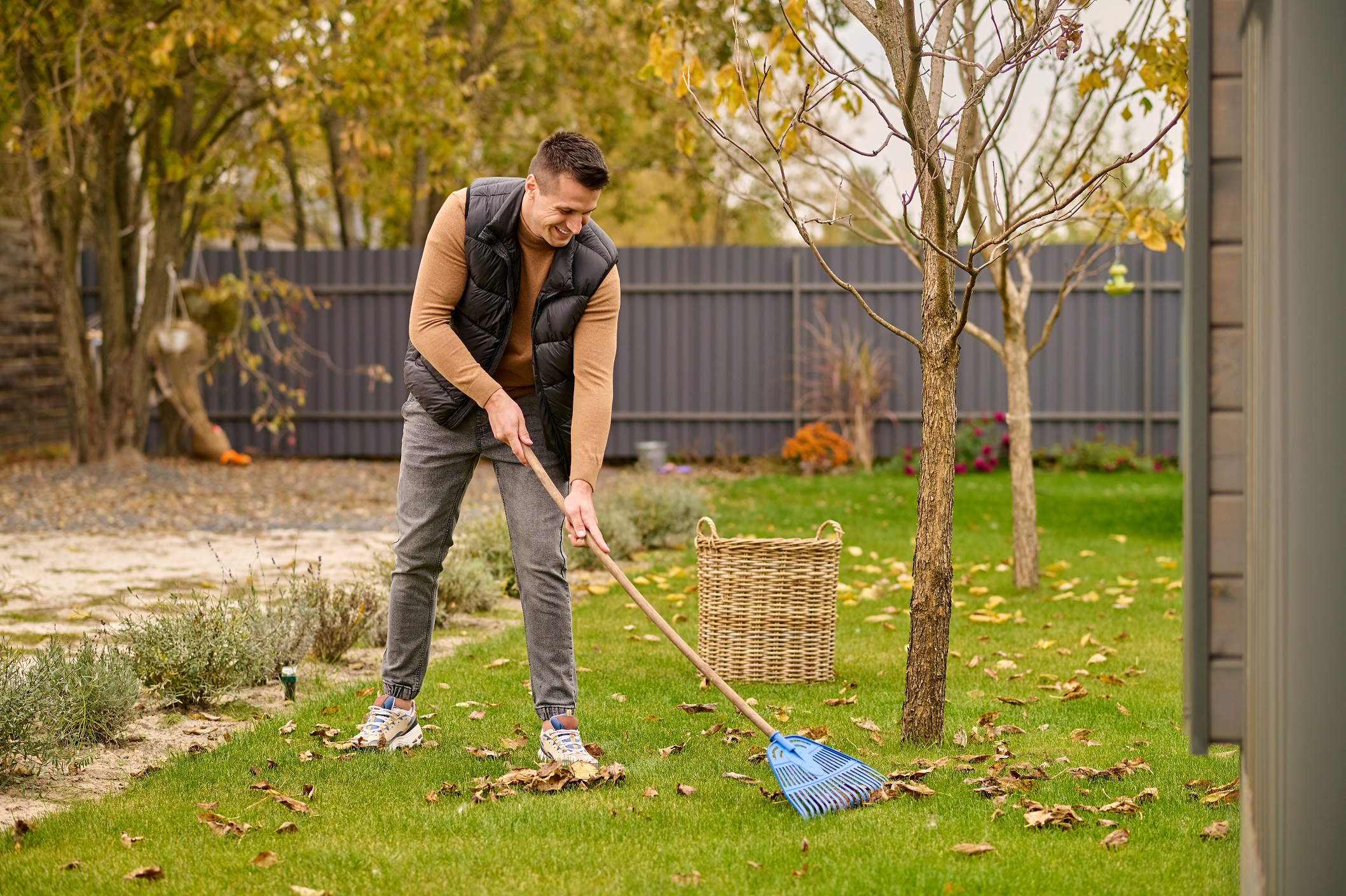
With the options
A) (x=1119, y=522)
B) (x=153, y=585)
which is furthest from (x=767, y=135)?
(x=1119, y=522)

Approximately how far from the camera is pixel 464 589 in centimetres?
579

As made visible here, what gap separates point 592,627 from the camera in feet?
18.0

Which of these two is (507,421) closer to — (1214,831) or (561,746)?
(561,746)

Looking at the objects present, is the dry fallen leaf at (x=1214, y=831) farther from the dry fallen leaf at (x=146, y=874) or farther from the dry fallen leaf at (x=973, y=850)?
the dry fallen leaf at (x=146, y=874)

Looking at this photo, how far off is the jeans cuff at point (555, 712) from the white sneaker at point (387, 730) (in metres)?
0.43

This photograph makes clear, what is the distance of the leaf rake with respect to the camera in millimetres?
3105

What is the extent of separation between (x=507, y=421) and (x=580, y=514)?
322mm

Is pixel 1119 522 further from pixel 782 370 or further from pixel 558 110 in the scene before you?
pixel 558 110

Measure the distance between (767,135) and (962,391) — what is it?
949 centimetres

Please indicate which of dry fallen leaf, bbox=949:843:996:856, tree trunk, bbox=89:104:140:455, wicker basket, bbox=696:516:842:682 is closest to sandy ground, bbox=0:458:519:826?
tree trunk, bbox=89:104:140:455

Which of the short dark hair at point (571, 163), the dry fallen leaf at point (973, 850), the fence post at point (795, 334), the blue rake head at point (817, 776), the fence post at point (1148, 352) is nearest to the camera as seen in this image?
the dry fallen leaf at point (973, 850)

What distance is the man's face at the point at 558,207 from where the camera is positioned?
10.7ft

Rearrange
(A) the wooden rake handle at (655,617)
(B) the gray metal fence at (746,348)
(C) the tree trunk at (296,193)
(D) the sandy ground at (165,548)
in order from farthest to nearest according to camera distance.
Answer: (C) the tree trunk at (296,193), (B) the gray metal fence at (746,348), (D) the sandy ground at (165,548), (A) the wooden rake handle at (655,617)

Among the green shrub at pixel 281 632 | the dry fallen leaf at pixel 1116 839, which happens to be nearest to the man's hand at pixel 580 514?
the dry fallen leaf at pixel 1116 839
